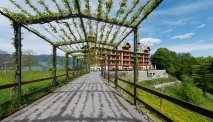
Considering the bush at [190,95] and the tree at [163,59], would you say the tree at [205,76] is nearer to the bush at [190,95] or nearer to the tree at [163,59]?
the tree at [163,59]

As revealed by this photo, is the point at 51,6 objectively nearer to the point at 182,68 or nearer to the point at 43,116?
the point at 43,116

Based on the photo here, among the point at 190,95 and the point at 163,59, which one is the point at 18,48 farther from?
the point at 163,59

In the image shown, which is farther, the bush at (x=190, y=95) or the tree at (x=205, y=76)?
the tree at (x=205, y=76)

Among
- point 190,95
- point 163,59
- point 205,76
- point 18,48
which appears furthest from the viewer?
point 163,59

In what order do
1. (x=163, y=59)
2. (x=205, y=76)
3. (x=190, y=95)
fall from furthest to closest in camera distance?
(x=163, y=59)
(x=205, y=76)
(x=190, y=95)

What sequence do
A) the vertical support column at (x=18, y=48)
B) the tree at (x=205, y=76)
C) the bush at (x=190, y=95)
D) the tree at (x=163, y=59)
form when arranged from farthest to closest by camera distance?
the tree at (x=163, y=59), the tree at (x=205, y=76), the bush at (x=190, y=95), the vertical support column at (x=18, y=48)

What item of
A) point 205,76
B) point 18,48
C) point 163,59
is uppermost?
point 163,59

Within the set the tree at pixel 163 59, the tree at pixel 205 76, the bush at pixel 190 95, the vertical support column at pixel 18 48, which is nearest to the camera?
the vertical support column at pixel 18 48

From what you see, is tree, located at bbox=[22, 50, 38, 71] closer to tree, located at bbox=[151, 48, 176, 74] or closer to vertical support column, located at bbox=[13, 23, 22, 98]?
tree, located at bbox=[151, 48, 176, 74]

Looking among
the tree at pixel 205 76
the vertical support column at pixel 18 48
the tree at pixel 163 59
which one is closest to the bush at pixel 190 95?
the tree at pixel 205 76

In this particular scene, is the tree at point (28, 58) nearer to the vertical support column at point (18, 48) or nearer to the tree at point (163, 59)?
the tree at point (163, 59)

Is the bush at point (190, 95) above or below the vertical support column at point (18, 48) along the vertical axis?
below

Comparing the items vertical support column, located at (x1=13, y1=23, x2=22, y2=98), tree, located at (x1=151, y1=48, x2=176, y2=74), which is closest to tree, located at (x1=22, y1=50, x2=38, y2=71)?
tree, located at (x1=151, y1=48, x2=176, y2=74)

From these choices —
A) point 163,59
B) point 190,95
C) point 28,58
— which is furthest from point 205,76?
point 28,58
